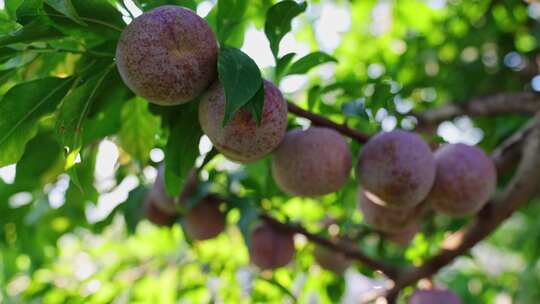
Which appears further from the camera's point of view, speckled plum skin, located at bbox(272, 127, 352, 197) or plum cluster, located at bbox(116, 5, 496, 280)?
speckled plum skin, located at bbox(272, 127, 352, 197)

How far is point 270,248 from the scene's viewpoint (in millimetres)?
1864

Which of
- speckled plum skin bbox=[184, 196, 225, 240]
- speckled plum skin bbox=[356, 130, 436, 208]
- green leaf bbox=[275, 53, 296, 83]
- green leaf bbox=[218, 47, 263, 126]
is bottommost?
speckled plum skin bbox=[184, 196, 225, 240]

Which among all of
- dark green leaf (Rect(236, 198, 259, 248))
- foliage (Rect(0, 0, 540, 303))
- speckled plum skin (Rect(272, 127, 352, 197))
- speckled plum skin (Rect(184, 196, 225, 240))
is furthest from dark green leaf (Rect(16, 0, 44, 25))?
speckled plum skin (Rect(184, 196, 225, 240))

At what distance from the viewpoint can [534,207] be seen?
2.97 m

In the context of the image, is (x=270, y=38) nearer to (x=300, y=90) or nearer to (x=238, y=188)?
(x=238, y=188)

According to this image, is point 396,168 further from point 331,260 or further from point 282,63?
point 331,260

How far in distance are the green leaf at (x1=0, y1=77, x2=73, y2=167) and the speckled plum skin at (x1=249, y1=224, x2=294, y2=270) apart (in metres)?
0.95

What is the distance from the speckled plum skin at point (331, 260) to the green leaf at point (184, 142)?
97 centimetres

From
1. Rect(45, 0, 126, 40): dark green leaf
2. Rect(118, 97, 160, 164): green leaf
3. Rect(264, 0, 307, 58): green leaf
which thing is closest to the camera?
Rect(45, 0, 126, 40): dark green leaf

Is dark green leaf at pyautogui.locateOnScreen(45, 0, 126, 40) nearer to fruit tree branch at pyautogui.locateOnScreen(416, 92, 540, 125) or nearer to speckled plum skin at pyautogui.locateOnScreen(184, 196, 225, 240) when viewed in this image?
speckled plum skin at pyautogui.locateOnScreen(184, 196, 225, 240)

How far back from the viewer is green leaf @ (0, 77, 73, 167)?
104 cm

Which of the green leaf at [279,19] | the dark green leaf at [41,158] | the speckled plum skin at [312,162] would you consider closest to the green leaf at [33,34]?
the green leaf at [279,19]

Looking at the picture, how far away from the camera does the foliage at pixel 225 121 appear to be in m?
1.04

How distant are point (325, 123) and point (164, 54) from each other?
0.51 m
